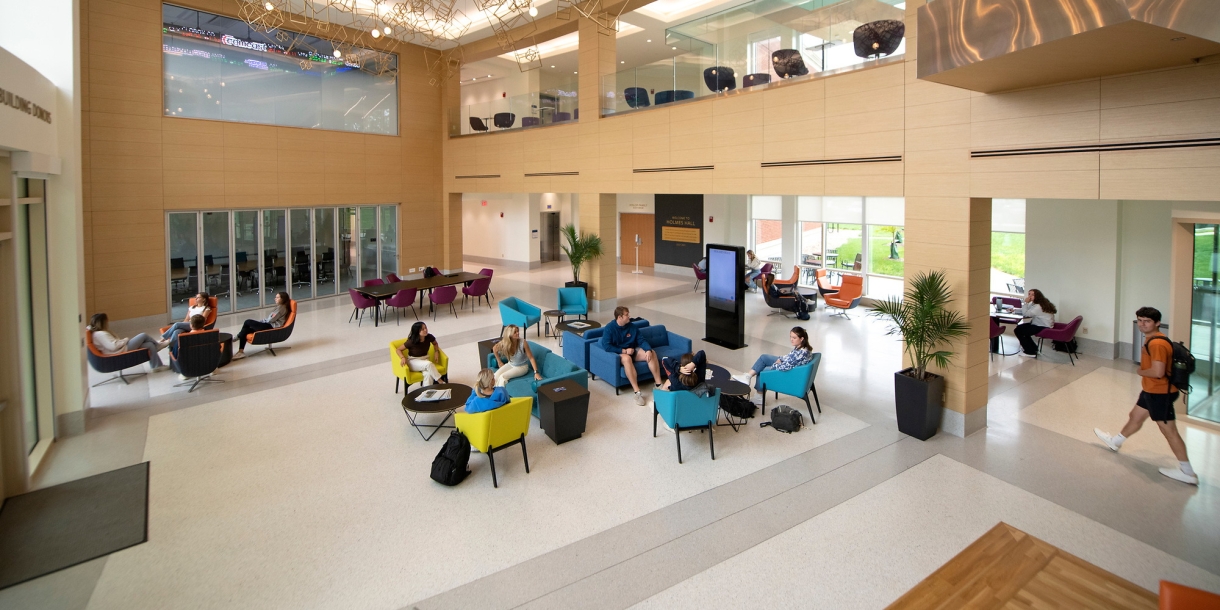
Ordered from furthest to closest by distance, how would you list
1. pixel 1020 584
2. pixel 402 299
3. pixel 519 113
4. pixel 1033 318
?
pixel 519 113, pixel 402 299, pixel 1033 318, pixel 1020 584

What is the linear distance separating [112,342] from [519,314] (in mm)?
6219

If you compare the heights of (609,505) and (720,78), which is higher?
(720,78)

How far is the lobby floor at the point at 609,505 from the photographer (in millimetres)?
4777

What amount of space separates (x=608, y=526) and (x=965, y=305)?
4832 mm

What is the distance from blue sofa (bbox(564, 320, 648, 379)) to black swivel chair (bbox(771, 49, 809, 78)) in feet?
14.5

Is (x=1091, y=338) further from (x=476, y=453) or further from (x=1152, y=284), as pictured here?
(x=476, y=453)

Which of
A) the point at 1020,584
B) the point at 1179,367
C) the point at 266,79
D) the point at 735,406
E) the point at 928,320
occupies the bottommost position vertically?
the point at 1020,584

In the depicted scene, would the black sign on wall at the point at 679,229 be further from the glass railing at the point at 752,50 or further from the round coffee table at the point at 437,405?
the round coffee table at the point at 437,405

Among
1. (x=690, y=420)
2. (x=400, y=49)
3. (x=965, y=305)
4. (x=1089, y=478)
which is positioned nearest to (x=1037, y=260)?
(x=965, y=305)

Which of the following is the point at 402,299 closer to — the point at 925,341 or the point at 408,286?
the point at 408,286

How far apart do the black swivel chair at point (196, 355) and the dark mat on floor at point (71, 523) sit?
2937 millimetres

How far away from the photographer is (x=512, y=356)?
8.61m

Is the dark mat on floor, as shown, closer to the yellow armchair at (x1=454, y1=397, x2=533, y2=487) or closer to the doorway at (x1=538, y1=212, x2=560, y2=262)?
the yellow armchair at (x1=454, y1=397, x2=533, y2=487)

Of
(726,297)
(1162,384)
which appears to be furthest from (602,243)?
(1162,384)
